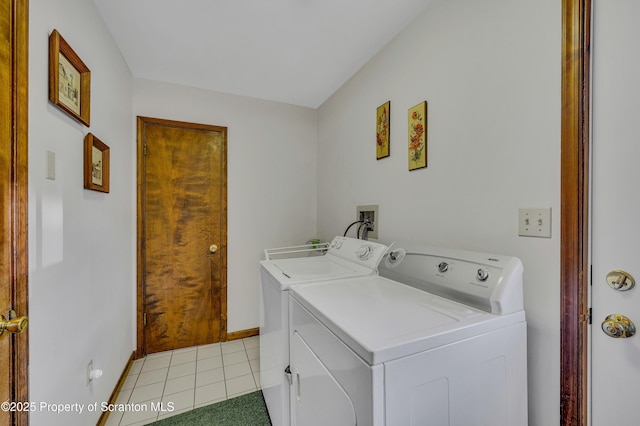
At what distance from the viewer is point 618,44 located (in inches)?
32.4

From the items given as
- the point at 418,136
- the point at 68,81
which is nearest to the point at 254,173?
the point at 68,81

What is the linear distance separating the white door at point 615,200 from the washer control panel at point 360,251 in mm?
886

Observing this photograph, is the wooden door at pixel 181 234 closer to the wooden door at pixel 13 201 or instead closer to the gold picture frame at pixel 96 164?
the gold picture frame at pixel 96 164

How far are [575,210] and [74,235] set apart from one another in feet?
6.83

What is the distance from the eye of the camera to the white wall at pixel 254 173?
2531mm

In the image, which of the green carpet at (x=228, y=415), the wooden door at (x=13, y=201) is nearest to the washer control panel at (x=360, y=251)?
the green carpet at (x=228, y=415)

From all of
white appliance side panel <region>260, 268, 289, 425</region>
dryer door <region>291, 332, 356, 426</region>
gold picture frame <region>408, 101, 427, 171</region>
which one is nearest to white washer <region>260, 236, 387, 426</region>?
white appliance side panel <region>260, 268, 289, 425</region>

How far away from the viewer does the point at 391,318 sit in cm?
89

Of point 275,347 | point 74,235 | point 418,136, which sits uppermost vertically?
point 418,136

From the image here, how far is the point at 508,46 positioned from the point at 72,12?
1.99m

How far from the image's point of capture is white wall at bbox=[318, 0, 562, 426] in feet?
3.27

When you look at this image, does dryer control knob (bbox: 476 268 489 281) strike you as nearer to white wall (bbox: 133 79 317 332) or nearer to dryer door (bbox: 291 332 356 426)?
dryer door (bbox: 291 332 356 426)

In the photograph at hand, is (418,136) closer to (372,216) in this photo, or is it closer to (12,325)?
(372,216)

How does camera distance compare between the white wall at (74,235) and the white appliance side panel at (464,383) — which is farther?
the white wall at (74,235)
